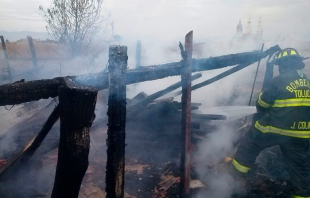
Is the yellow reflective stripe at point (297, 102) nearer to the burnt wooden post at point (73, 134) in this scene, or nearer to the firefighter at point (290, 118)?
the firefighter at point (290, 118)

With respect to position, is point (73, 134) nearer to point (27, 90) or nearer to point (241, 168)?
point (27, 90)

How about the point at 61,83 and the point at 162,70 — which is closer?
the point at 61,83

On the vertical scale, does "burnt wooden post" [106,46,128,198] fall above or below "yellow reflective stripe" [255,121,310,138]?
above

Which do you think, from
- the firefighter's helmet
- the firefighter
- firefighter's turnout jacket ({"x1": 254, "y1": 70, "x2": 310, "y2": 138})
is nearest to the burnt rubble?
the firefighter's helmet

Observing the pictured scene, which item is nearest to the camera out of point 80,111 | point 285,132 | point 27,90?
point 80,111

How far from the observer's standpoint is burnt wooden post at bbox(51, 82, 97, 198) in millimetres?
1655

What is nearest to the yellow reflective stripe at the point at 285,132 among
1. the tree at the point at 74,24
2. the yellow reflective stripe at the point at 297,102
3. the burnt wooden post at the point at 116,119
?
the yellow reflective stripe at the point at 297,102

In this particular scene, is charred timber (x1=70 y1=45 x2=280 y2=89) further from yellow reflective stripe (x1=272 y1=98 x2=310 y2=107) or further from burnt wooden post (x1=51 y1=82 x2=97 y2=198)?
yellow reflective stripe (x1=272 y1=98 x2=310 y2=107)

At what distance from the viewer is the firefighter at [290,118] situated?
323 cm

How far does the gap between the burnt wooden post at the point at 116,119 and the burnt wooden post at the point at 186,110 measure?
1422mm

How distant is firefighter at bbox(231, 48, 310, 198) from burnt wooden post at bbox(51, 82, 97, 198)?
290 cm

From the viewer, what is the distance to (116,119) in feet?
6.63

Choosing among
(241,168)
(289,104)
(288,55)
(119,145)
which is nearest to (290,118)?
(289,104)

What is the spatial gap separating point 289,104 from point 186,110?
5.12 feet
